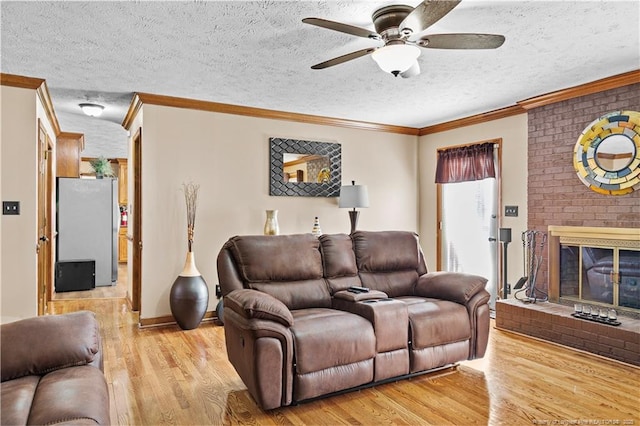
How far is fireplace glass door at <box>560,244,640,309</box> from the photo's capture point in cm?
379

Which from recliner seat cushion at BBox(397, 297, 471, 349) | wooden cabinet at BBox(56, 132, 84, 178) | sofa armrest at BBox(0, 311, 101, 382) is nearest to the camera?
sofa armrest at BBox(0, 311, 101, 382)

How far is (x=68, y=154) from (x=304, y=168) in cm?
410

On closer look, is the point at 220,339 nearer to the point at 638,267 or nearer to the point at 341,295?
the point at 341,295

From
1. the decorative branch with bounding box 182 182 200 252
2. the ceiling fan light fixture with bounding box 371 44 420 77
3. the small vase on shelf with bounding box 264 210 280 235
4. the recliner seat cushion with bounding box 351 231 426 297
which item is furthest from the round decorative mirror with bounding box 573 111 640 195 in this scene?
the decorative branch with bounding box 182 182 200 252

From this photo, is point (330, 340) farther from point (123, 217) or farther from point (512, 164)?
point (123, 217)

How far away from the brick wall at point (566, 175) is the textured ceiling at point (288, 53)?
260 mm

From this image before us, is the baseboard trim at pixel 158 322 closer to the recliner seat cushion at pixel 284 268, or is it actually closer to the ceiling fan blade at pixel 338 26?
the recliner seat cushion at pixel 284 268

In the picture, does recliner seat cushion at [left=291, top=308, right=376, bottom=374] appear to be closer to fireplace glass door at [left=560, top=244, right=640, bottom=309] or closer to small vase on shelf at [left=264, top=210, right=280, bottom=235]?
small vase on shelf at [left=264, top=210, right=280, bottom=235]

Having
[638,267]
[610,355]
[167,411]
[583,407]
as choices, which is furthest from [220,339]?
[638,267]

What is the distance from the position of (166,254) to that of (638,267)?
4.49 meters

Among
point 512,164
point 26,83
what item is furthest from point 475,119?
point 26,83

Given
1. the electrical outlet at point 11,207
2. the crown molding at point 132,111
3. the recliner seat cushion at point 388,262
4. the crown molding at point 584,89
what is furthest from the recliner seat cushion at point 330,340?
the crown molding at point 584,89

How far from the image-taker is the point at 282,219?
17.1ft

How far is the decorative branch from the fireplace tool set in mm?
3466
